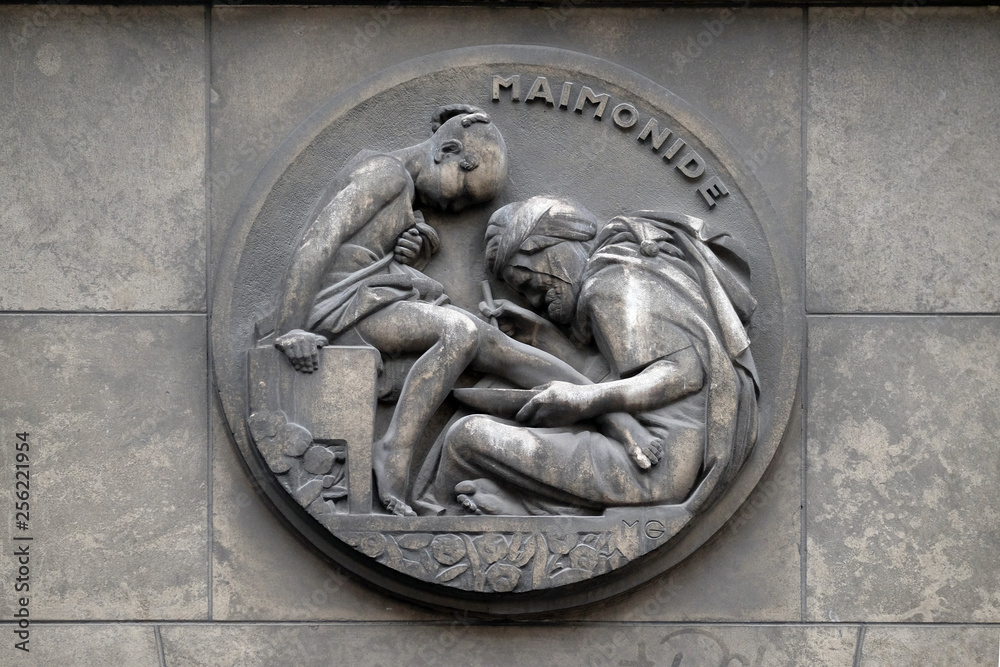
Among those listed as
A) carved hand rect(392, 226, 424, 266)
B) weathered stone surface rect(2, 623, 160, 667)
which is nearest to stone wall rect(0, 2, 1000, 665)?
weathered stone surface rect(2, 623, 160, 667)

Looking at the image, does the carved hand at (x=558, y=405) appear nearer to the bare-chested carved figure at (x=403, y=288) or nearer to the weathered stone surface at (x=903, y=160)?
the bare-chested carved figure at (x=403, y=288)

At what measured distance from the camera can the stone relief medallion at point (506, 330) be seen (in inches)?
261

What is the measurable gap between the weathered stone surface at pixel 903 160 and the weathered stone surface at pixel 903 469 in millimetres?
206

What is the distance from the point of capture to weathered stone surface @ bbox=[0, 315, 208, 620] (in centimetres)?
687

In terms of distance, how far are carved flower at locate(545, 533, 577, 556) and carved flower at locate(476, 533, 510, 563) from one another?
212mm

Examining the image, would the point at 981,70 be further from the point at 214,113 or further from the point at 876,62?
the point at 214,113

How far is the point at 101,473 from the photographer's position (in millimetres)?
6957

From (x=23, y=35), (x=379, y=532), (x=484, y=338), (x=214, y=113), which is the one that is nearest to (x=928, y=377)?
(x=484, y=338)

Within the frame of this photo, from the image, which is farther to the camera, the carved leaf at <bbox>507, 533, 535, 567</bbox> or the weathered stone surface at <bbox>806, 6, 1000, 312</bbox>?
the weathered stone surface at <bbox>806, 6, 1000, 312</bbox>

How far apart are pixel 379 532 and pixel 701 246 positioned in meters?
2.14

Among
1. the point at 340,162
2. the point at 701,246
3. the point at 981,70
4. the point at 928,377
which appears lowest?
the point at 928,377

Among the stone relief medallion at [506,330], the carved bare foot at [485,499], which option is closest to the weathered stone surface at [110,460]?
the stone relief medallion at [506,330]

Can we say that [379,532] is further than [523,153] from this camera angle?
No

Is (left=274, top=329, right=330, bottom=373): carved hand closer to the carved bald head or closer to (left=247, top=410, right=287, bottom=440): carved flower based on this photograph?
(left=247, top=410, right=287, bottom=440): carved flower
